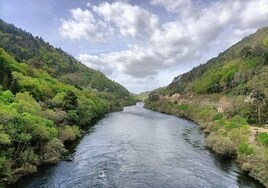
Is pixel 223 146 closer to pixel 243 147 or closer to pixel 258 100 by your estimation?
pixel 243 147

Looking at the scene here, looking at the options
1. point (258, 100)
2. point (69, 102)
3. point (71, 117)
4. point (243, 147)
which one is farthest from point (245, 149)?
point (69, 102)

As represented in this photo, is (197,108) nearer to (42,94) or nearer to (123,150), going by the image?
(42,94)

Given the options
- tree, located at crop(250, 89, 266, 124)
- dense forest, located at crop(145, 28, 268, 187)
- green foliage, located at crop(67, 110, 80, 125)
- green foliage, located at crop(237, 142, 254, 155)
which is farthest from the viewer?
tree, located at crop(250, 89, 266, 124)

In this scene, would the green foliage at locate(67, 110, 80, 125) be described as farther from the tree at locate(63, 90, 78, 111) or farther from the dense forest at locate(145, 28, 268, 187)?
the dense forest at locate(145, 28, 268, 187)

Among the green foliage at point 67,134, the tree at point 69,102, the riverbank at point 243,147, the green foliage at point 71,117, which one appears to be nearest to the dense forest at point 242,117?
the riverbank at point 243,147

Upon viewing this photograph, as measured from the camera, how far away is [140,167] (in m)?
52.2

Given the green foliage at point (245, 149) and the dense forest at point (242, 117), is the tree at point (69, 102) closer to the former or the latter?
the dense forest at point (242, 117)

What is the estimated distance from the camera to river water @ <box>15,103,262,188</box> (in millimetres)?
44875

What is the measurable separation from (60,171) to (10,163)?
8.20 meters

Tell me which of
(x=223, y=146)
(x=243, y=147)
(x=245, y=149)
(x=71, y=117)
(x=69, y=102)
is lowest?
(x=223, y=146)

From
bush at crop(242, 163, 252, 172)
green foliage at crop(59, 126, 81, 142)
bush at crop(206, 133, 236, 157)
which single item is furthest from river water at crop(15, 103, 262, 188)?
green foliage at crop(59, 126, 81, 142)

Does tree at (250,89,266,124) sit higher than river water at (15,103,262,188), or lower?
higher

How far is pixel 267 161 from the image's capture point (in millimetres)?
46500

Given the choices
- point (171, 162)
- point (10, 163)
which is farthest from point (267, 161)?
point (10, 163)
